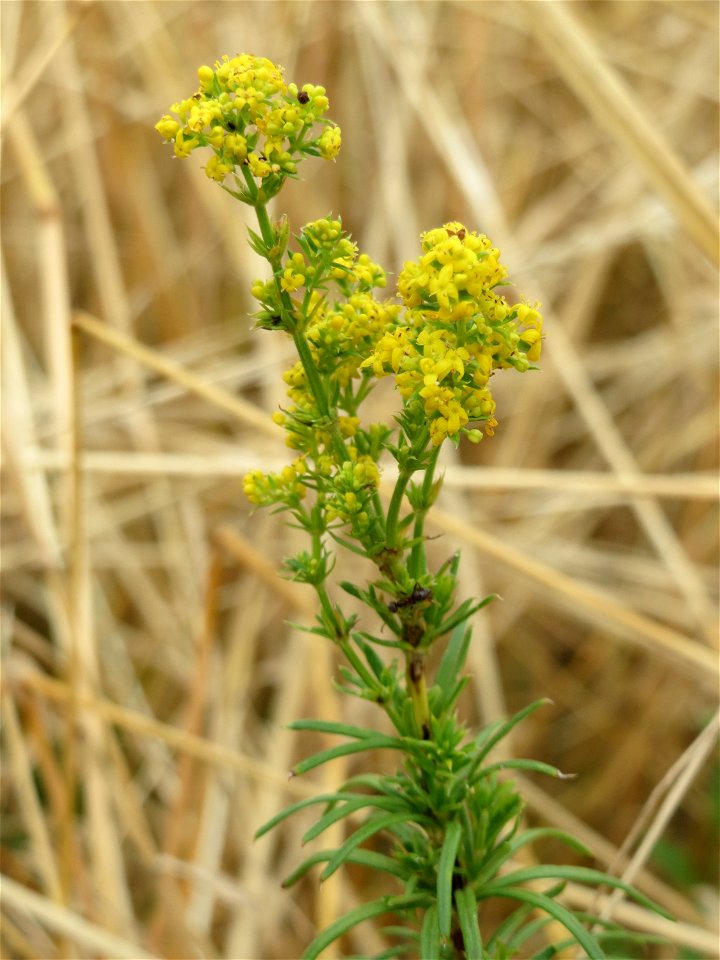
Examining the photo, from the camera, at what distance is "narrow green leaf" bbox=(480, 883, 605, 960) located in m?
0.95

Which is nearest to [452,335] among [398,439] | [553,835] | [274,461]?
[398,439]

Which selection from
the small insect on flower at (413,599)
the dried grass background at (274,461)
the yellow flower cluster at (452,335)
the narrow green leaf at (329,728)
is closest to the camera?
the yellow flower cluster at (452,335)

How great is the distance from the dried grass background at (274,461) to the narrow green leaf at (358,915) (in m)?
0.93

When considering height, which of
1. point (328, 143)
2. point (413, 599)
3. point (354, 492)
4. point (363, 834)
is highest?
point (328, 143)

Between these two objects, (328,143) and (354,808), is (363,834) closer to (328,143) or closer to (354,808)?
(354,808)

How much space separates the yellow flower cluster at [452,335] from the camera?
2.84ft

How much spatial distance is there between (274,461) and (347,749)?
1.83m

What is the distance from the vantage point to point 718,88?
3.59 m

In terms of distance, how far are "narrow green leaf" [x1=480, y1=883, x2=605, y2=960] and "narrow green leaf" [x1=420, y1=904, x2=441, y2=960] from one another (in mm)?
96

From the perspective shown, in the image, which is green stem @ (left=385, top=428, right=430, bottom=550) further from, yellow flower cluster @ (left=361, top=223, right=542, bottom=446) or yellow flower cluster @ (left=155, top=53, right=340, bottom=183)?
yellow flower cluster @ (left=155, top=53, right=340, bottom=183)

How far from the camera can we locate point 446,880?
93cm

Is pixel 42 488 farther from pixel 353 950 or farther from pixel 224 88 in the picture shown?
pixel 224 88

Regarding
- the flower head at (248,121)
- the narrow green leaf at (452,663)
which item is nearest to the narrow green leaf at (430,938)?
the narrow green leaf at (452,663)

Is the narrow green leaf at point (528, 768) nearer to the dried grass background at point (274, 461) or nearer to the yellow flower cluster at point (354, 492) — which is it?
the yellow flower cluster at point (354, 492)
